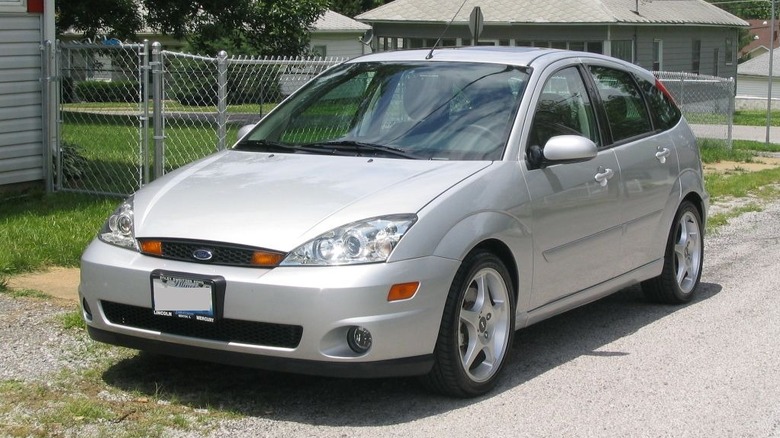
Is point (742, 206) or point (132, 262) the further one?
point (742, 206)

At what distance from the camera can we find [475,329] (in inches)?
212

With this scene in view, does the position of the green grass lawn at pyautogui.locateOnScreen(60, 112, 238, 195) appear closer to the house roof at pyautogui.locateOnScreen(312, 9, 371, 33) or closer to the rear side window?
the rear side window

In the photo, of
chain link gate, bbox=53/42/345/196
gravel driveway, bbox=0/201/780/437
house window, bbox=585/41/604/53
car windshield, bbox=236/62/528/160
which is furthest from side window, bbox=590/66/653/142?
house window, bbox=585/41/604/53

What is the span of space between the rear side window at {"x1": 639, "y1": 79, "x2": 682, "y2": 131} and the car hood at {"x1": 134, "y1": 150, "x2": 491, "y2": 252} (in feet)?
7.46

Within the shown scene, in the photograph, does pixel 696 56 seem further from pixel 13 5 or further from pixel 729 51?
pixel 13 5

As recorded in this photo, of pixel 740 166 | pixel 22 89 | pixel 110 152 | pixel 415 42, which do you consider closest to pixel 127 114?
pixel 110 152

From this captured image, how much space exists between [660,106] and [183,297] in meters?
3.95

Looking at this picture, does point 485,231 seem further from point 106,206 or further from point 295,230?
point 106,206

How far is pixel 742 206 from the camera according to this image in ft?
42.0

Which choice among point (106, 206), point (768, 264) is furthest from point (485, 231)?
point (106, 206)

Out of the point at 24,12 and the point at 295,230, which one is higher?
the point at 24,12

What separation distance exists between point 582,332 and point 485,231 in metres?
1.79

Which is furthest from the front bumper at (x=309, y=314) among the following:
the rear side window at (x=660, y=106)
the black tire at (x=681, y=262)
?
the rear side window at (x=660, y=106)

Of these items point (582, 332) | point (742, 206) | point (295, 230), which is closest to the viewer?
point (295, 230)
